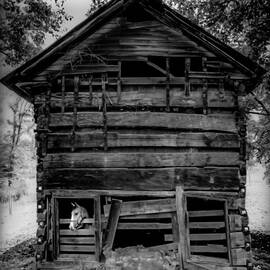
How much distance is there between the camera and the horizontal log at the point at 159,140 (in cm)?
925

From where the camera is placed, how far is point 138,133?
940 centimetres

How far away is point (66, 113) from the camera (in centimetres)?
948

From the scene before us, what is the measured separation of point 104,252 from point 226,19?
10.1 m

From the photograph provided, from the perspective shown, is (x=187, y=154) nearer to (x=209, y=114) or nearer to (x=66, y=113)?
(x=209, y=114)

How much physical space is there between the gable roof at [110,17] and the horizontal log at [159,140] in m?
1.85

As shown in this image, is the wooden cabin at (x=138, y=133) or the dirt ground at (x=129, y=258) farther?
the wooden cabin at (x=138, y=133)

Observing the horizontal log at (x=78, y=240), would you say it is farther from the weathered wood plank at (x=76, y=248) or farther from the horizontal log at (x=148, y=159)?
the horizontal log at (x=148, y=159)

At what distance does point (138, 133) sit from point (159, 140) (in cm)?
59

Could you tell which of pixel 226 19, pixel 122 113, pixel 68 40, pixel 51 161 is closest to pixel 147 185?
pixel 122 113

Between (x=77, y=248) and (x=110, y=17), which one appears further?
(x=110, y=17)

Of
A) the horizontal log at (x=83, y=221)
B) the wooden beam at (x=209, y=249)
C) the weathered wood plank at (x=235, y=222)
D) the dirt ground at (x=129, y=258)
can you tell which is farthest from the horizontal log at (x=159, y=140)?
the dirt ground at (x=129, y=258)

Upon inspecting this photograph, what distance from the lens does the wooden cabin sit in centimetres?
916

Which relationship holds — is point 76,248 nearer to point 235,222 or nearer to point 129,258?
point 129,258

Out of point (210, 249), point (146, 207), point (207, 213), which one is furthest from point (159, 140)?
point (210, 249)
